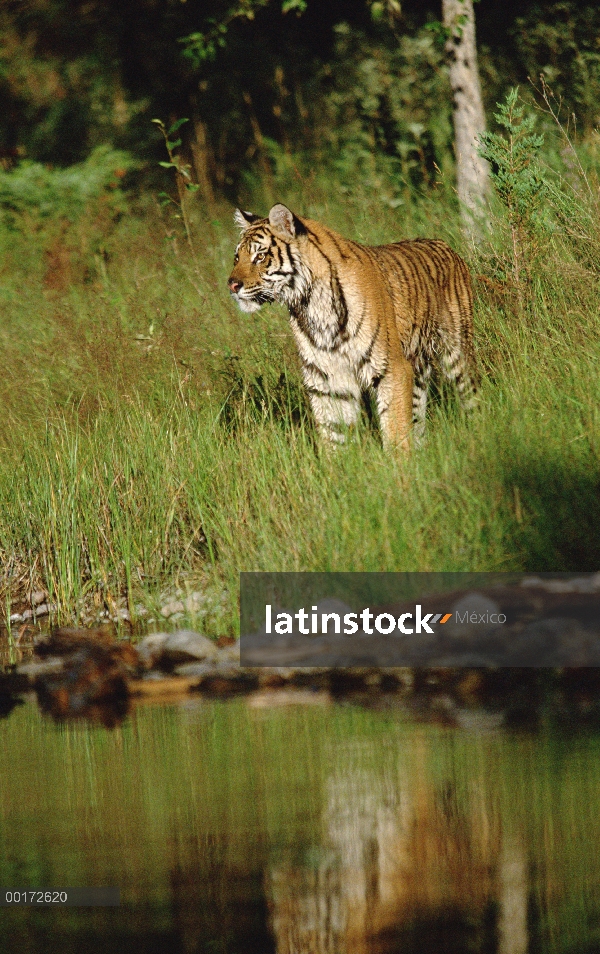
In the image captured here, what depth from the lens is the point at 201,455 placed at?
6949 millimetres

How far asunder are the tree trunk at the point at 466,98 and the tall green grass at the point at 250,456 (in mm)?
700

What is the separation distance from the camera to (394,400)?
736 centimetres

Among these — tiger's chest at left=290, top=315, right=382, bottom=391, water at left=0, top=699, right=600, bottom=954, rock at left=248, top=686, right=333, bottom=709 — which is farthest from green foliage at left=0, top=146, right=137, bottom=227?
water at left=0, top=699, right=600, bottom=954

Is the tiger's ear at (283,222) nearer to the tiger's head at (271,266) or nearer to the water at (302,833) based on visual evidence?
the tiger's head at (271,266)

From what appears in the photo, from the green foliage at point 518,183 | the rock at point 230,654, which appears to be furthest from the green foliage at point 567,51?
the rock at point 230,654

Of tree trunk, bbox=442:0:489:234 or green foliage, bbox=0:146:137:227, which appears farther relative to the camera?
green foliage, bbox=0:146:137:227

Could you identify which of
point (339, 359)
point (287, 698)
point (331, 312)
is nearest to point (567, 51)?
point (331, 312)

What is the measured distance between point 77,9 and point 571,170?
11066 millimetres

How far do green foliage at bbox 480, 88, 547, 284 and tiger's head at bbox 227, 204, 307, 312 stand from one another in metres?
1.38

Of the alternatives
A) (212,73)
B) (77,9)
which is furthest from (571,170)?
(77,9)

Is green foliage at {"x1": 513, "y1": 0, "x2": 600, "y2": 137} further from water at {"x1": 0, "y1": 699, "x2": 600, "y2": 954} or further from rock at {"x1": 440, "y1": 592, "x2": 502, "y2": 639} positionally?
water at {"x1": 0, "y1": 699, "x2": 600, "y2": 954}

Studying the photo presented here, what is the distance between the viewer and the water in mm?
3047

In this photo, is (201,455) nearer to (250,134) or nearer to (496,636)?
(496,636)

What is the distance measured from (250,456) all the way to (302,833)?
3403 mm
